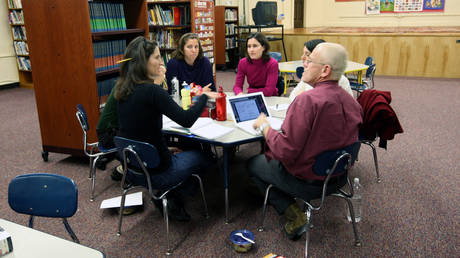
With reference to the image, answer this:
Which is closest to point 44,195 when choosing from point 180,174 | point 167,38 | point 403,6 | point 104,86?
point 180,174

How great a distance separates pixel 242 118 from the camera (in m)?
2.47

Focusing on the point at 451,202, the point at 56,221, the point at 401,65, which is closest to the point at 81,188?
the point at 56,221

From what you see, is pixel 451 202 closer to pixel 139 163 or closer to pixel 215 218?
pixel 215 218

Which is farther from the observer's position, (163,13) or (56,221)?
(163,13)

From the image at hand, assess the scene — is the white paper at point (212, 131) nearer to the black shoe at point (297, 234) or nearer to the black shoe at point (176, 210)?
the black shoe at point (176, 210)

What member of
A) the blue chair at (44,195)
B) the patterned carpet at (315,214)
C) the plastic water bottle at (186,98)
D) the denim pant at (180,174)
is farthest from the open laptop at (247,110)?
the blue chair at (44,195)

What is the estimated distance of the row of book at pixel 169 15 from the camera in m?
5.43

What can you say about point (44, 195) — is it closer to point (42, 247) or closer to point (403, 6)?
point (42, 247)

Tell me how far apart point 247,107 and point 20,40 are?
21.4 feet

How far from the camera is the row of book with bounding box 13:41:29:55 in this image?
7.18 m

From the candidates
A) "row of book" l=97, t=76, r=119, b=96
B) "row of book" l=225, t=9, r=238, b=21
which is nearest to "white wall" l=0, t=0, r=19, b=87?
"row of book" l=225, t=9, r=238, b=21

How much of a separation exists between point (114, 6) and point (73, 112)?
114 centimetres

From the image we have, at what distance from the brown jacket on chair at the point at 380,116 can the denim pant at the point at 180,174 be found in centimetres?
117

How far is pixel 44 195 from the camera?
165 centimetres
